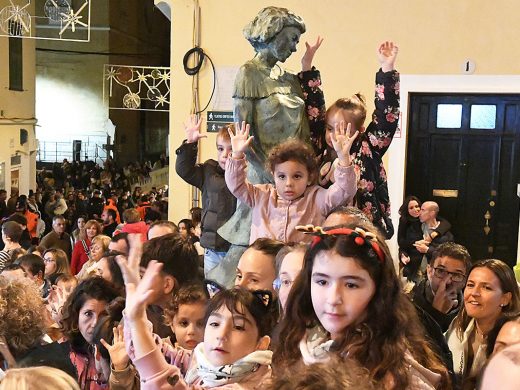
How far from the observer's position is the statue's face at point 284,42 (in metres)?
4.17

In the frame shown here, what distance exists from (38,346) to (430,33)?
6670 millimetres

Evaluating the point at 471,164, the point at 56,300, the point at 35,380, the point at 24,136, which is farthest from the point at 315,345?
the point at 24,136

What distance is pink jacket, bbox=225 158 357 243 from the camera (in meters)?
3.68

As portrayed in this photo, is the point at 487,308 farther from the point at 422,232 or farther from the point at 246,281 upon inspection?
the point at 422,232

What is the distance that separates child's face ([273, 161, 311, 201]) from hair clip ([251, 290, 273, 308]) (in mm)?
1009

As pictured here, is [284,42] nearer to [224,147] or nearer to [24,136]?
[224,147]

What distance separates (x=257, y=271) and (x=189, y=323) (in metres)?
0.35

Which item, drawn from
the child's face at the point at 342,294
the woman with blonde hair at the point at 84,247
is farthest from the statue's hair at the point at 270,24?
the woman with blonde hair at the point at 84,247

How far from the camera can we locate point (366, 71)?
8836 millimetres

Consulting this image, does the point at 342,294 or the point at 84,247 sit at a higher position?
the point at 342,294

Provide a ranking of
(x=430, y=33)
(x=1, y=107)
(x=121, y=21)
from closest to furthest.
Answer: (x=430, y=33) → (x=1, y=107) → (x=121, y=21)

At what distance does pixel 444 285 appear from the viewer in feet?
12.6

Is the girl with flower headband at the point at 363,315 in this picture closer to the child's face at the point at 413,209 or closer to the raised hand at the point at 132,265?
the raised hand at the point at 132,265

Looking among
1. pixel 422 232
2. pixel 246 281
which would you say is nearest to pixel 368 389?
pixel 246 281
